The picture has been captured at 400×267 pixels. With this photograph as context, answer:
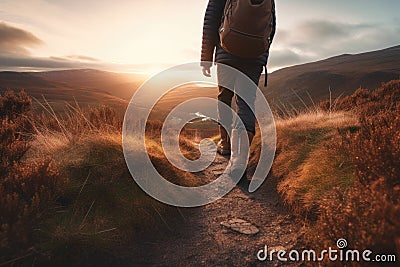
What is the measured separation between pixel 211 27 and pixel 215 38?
171 millimetres

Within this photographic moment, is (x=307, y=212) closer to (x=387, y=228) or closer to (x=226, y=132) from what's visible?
(x=387, y=228)

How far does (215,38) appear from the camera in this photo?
13.4ft

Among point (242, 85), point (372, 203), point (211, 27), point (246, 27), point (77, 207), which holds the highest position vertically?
point (211, 27)

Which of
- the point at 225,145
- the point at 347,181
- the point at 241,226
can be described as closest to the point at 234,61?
the point at 225,145

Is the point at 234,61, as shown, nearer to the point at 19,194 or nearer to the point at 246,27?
the point at 246,27

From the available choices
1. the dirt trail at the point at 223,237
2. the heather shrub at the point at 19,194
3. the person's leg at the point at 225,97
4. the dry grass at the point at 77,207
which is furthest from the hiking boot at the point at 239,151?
the heather shrub at the point at 19,194

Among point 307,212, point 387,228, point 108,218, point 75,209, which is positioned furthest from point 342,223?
point 75,209

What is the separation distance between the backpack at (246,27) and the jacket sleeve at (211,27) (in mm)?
620

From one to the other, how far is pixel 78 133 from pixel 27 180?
207 centimetres

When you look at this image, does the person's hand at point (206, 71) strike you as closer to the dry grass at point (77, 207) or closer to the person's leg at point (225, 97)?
the person's leg at point (225, 97)

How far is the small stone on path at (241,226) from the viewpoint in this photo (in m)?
2.75

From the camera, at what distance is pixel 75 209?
2469 millimetres

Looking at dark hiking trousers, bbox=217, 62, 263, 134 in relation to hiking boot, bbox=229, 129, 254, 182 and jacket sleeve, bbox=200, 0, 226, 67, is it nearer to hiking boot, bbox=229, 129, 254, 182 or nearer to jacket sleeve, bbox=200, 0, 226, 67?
hiking boot, bbox=229, 129, 254, 182

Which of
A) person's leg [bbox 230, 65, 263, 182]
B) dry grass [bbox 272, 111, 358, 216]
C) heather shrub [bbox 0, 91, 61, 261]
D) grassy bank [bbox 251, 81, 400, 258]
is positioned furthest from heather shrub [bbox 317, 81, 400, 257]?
heather shrub [bbox 0, 91, 61, 261]
